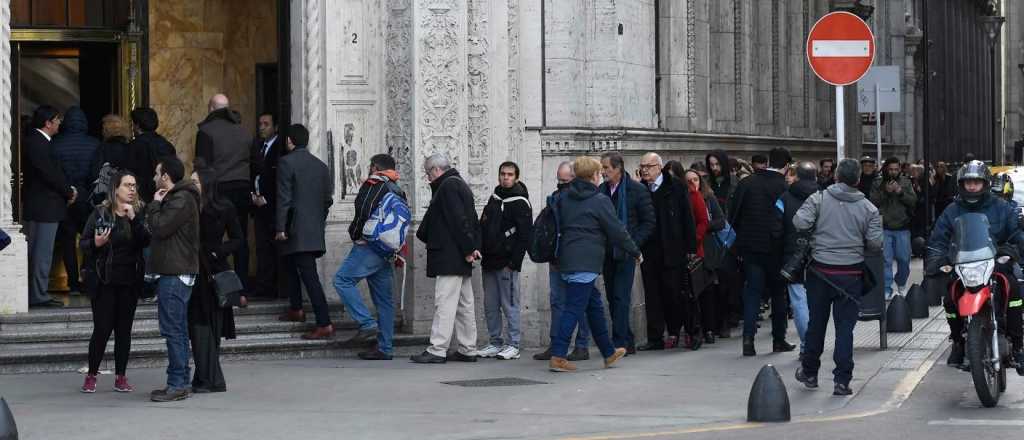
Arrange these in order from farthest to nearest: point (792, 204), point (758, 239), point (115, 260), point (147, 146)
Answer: point (147, 146) < point (758, 239) < point (792, 204) < point (115, 260)

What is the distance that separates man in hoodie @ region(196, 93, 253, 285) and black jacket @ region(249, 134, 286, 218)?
70 mm

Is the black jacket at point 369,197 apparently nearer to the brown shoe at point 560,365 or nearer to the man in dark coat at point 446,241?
the man in dark coat at point 446,241

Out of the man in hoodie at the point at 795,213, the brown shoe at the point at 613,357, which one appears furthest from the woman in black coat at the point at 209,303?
the man in hoodie at the point at 795,213

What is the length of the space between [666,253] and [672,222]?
27 cm

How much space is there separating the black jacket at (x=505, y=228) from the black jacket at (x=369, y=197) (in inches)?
31.2

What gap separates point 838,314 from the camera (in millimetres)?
13812

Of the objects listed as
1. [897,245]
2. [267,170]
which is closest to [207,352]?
[267,170]

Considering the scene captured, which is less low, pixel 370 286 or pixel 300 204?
pixel 300 204

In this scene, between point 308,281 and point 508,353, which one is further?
point 508,353

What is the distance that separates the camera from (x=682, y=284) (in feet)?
57.1

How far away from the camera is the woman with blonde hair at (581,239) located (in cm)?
1521

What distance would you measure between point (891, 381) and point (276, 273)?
5.73 meters

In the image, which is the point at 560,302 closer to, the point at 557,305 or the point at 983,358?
the point at 557,305

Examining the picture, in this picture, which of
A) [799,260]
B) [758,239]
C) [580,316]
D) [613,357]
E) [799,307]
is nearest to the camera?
[799,260]
